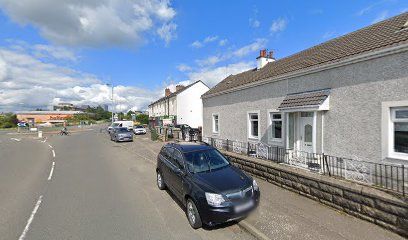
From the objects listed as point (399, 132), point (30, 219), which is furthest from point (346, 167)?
point (30, 219)

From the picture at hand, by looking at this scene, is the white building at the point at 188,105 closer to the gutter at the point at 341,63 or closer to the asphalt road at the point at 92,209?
the gutter at the point at 341,63

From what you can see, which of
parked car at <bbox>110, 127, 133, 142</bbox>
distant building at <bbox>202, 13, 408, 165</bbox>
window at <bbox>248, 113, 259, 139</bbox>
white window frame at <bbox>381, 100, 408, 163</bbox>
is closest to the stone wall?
distant building at <bbox>202, 13, 408, 165</bbox>

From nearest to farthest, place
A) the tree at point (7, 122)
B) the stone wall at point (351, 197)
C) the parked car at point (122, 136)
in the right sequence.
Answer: the stone wall at point (351, 197) → the parked car at point (122, 136) → the tree at point (7, 122)

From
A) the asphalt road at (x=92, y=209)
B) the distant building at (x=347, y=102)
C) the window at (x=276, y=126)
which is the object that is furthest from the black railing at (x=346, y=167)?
the asphalt road at (x=92, y=209)

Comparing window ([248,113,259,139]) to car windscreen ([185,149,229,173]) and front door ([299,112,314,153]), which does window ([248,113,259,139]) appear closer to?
front door ([299,112,314,153])

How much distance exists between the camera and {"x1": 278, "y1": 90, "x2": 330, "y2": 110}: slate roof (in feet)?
28.0

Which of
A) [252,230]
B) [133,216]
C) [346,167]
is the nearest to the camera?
[252,230]

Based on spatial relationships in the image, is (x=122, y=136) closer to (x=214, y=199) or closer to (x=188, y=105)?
(x=188, y=105)

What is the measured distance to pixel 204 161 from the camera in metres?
6.42

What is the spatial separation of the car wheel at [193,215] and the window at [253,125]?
26.4 feet

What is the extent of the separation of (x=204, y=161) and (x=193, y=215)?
5.11 feet

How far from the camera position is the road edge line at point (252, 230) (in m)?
4.54

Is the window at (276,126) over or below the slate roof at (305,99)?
below

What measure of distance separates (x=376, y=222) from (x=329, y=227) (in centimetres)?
91
